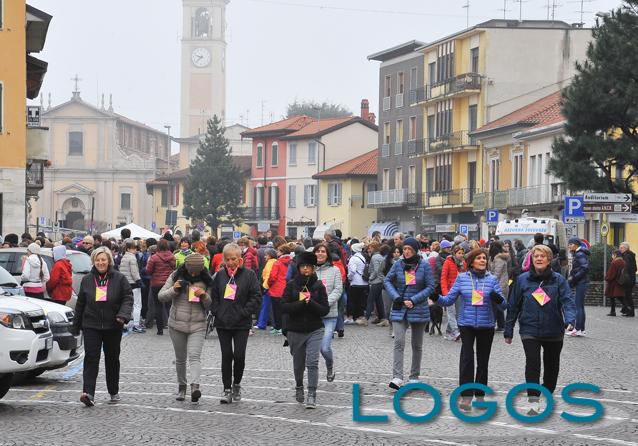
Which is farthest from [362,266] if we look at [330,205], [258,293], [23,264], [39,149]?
[330,205]

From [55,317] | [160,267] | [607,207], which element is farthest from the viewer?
[607,207]

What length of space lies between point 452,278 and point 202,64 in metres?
126

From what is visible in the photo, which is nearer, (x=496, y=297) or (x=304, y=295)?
(x=496, y=297)

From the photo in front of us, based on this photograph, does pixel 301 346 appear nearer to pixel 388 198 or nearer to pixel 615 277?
pixel 615 277

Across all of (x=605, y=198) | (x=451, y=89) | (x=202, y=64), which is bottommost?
(x=605, y=198)

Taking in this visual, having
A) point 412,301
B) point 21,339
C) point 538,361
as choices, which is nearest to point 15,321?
point 21,339

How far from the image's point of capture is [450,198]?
76.0 m

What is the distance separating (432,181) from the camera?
7981 centimetres

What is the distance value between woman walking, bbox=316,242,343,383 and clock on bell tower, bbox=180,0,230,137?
4972 inches

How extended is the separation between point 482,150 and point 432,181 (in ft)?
26.0

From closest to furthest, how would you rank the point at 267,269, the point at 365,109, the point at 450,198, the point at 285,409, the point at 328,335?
1. the point at 285,409
2. the point at 328,335
3. the point at 267,269
4. the point at 450,198
5. the point at 365,109

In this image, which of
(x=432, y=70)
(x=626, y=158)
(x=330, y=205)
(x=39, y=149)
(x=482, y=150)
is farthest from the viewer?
(x=330, y=205)

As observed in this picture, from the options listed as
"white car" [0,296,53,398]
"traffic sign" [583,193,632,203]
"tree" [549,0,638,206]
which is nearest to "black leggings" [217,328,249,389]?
"white car" [0,296,53,398]

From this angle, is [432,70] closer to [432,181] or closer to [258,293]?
[432,181]
